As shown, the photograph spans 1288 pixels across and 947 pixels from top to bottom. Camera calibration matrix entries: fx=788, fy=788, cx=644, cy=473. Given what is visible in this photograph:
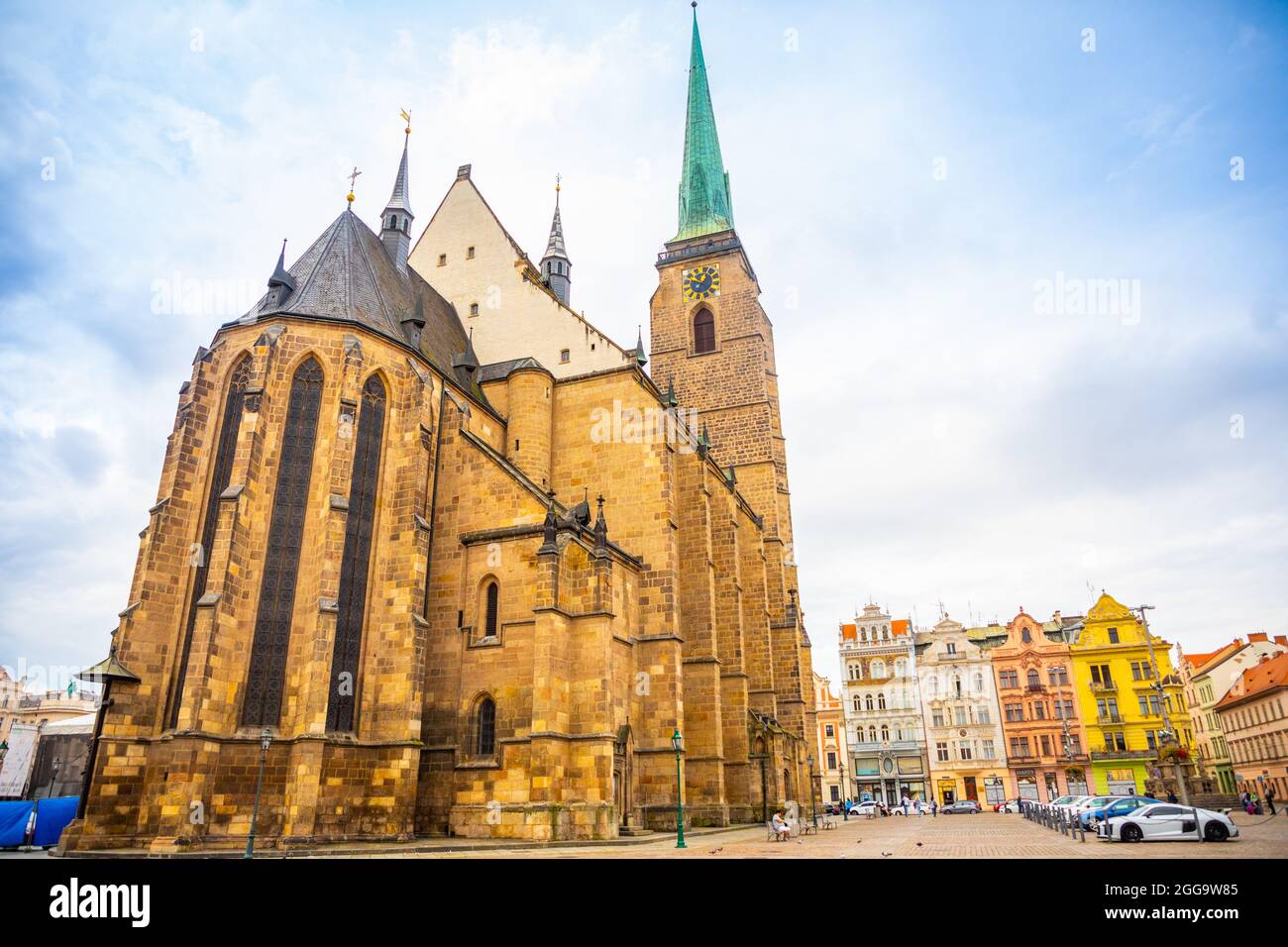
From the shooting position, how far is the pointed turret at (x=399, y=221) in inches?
1309

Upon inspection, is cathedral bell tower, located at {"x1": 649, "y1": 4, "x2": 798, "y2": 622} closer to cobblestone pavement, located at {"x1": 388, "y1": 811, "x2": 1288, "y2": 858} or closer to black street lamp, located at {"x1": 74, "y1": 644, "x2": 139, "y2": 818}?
cobblestone pavement, located at {"x1": 388, "y1": 811, "x2": 1288, "y2": 858}

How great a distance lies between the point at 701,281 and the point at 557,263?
27.9 ft

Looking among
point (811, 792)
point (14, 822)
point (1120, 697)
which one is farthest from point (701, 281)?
point (1120, 697)

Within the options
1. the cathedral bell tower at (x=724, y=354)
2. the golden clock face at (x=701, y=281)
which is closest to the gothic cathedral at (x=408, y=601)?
the cathedral bell tower at (x=724, y=354)

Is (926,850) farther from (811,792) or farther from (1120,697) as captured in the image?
(1120,697)

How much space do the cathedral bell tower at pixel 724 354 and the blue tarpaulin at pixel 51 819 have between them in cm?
2773

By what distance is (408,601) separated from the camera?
20359mm

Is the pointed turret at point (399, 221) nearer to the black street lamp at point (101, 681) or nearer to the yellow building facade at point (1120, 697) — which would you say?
the black street lamp at point (101, 681)

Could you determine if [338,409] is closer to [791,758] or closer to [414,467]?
[414,467]

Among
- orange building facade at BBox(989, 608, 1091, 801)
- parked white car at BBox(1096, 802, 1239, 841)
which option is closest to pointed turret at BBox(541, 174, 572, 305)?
parked white car at BBox(1096, 802, 1239, 841)

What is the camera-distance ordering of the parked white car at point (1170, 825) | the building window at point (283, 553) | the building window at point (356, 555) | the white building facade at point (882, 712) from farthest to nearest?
the white building facade at point (882, 712) → the building window at point (356, 555) → the building window at point (283, 553) → the parked white car at point (1170, 825)
